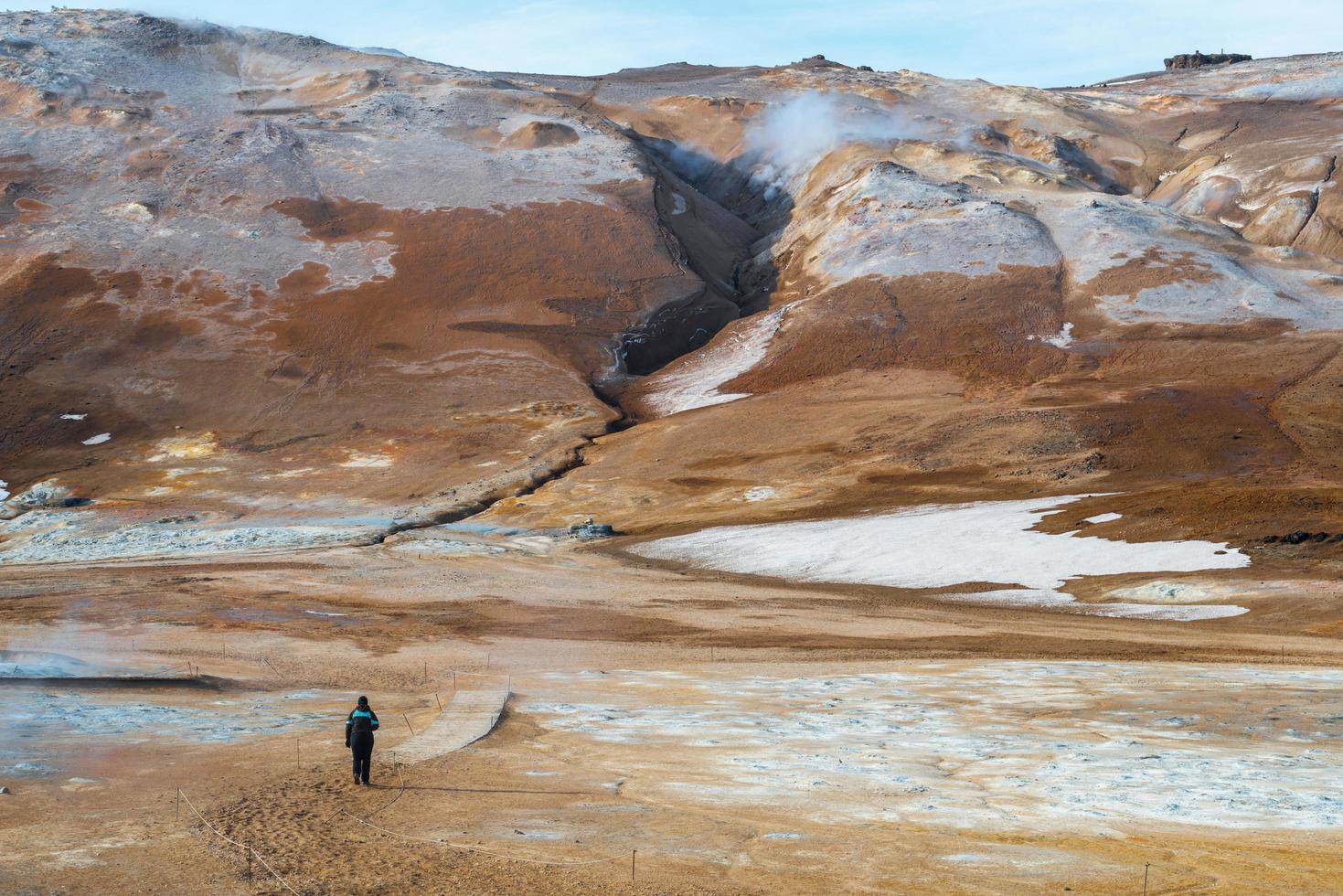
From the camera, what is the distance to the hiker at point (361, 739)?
16.9 m

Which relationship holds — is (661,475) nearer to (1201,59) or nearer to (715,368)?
(715,368)

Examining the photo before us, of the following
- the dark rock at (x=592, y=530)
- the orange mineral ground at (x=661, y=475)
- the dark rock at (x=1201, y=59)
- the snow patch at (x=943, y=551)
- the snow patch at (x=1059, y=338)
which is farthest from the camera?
the dark rock at (x=1201, y=59)

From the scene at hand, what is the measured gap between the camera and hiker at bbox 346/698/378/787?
55.5 feet

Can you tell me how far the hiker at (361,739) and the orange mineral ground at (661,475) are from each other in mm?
342

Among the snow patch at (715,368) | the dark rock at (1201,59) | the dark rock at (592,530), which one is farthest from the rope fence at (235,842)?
the dark rock at (1201,59)

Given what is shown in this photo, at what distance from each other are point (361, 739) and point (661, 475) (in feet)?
165

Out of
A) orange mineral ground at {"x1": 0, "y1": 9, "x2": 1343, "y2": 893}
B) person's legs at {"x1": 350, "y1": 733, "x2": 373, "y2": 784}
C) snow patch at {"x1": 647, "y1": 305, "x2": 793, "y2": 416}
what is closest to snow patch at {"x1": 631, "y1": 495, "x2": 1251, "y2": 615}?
orange mineral ground at {"x1": 0, "y1": 9, "x2": 1343, "y2": 893}

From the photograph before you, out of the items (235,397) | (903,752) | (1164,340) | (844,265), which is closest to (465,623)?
(903,752)

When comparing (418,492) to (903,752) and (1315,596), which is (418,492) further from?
(903,752)

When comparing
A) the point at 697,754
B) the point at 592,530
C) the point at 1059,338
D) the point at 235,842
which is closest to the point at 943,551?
the point at 592,530

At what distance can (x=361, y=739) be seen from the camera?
16.9 m

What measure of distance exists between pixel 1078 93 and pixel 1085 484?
4356 inches

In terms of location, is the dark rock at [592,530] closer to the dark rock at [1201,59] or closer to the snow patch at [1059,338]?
the snow patch at [1059,338]

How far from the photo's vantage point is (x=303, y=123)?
110312 mm
